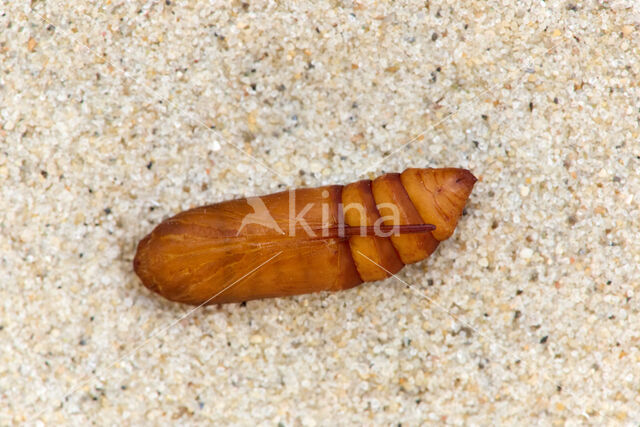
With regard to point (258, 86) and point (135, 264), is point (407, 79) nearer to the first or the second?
point (258, 86)

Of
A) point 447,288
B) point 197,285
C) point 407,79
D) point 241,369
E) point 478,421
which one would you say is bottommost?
point 478,421

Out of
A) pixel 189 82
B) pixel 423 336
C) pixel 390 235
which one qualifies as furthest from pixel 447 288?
pixel 189 82

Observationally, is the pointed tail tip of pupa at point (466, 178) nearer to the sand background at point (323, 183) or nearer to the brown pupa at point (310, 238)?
the brown pupa at point (310, 238)

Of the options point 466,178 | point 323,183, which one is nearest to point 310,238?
point 323,183

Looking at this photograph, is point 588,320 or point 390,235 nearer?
point 390,235

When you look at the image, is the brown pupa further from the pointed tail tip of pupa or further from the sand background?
the sand background
